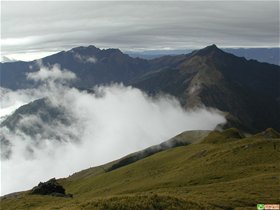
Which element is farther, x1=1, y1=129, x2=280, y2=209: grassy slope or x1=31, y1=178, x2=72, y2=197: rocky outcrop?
x1=31, y1=178, x2=72, y2=197: rocky outcrop

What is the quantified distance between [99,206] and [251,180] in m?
49.4

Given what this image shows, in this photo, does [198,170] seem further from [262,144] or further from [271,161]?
[262,144]

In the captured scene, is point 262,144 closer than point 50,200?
No

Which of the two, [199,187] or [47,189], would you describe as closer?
[199,187]

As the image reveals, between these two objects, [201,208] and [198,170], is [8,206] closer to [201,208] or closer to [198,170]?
[201,208]

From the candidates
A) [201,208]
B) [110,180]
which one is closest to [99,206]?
[201,208]

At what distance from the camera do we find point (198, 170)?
12481 cm

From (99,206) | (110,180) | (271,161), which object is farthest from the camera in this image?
(110,180)

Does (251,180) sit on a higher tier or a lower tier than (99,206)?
lower

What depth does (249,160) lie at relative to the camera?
417 feet

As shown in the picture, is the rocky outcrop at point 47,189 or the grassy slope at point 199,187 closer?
the grassy slope at point 199,187

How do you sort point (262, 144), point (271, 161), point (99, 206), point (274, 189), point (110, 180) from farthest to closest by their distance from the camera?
point (110, 180), point (262, 144), point (271, 161), point (274, 189), point (99, 206)

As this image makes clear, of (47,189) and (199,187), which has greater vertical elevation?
(47,189)

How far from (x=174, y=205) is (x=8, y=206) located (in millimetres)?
46459
